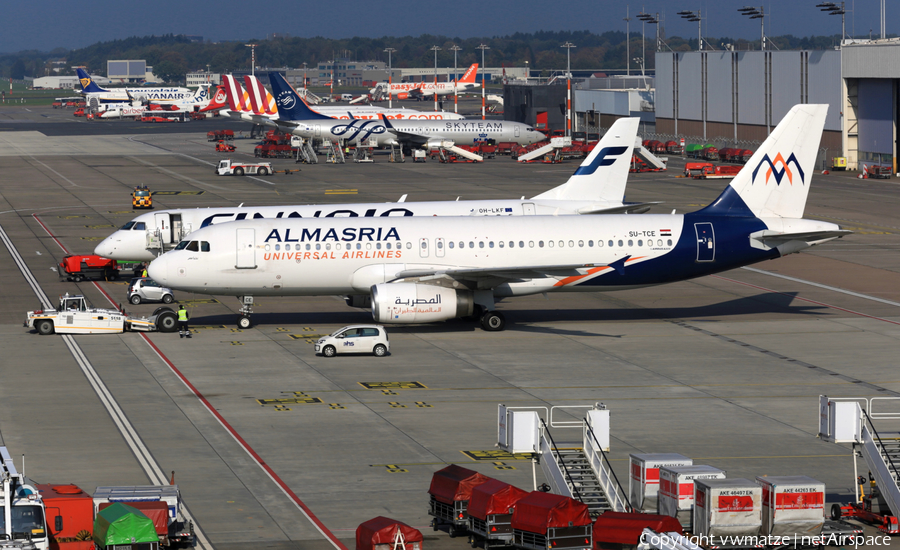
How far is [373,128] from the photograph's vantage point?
153 m

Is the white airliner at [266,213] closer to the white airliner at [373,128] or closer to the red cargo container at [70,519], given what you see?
the red cargo container at [70,519]

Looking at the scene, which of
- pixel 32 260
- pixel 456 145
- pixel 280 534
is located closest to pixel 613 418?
pixel 280 534

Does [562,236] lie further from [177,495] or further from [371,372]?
[177,495]

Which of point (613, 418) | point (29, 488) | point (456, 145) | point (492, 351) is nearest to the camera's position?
point (29, 488)

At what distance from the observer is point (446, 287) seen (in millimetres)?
47594

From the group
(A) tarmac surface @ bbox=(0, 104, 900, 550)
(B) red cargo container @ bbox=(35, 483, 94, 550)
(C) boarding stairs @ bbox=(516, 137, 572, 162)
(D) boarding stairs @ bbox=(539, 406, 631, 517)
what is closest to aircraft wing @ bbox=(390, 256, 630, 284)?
(A) tarmac surface @ bbox=(0, 104, 900, 550)

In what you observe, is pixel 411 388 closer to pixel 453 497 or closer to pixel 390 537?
pixel 453 497

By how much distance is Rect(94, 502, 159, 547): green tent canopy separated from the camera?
21234mm

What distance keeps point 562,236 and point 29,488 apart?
31.5 m

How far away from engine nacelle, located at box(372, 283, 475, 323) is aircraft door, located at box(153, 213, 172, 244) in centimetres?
1645

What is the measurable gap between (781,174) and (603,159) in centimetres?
1644

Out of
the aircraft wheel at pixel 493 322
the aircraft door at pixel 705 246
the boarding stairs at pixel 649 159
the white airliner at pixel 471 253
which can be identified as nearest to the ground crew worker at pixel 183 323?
the white airliner at pixel 471 253

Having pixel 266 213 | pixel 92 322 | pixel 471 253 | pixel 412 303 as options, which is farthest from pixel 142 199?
pixel 412 303

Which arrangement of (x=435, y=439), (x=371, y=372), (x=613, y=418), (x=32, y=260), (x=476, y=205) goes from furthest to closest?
(x=32, y=260)
(x=476, y=205)
(x=371, y=372)
(x=613, y=418)
(x=435, y=439)
